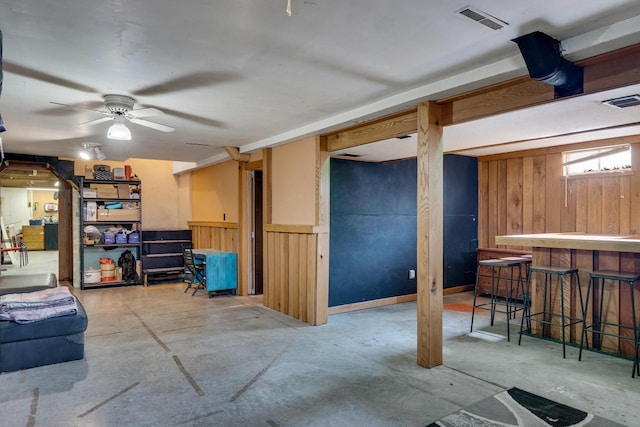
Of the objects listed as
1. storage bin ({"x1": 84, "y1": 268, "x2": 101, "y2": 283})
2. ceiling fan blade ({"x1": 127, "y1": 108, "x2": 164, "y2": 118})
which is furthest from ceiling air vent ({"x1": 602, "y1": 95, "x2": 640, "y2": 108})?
storage bin ({"x1": 84, "y1": 268, "x2": 101, "y2": 283})

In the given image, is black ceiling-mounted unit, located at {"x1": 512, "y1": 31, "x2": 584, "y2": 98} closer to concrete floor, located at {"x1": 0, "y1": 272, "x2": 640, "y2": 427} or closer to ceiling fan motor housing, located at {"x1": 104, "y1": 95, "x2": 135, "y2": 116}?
concrete floor, located at {"x1": 0, "y1": 272, "x2": 640, "y2": 427}

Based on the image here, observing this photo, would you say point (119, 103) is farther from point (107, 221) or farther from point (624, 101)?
point (107, 221)

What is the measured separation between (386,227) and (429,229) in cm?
267

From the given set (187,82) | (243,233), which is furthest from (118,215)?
(187,82)

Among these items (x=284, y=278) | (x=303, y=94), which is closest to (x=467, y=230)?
(x=284, y=278)

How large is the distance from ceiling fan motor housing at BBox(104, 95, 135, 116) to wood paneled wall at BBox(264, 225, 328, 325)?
91.4 inches

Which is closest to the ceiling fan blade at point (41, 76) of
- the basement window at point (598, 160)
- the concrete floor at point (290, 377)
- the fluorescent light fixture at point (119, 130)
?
the fluorescent light fixture at point (119, 130)

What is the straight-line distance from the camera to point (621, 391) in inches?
116

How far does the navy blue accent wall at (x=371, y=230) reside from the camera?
5.53 meters

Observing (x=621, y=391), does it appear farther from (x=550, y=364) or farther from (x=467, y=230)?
(x=467, y=230)

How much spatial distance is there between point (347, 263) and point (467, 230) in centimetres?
249

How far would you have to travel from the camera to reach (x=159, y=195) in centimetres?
909

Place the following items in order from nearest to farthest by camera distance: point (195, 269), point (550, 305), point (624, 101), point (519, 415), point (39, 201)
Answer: point (519, 415) < point (624, 101) < point (550, 305) < point (195, 269) < point (39, 201)

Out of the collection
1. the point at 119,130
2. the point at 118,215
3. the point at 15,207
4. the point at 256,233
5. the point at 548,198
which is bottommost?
the point at 256,233
